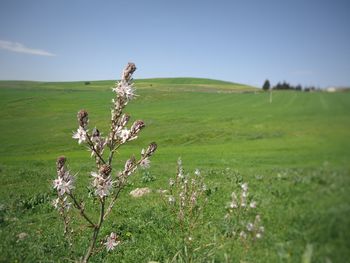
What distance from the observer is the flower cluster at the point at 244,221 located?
4133 millimetres

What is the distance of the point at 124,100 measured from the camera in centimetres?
458

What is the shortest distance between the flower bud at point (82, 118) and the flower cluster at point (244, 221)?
2331 millimetres

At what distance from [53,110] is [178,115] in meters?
22.6

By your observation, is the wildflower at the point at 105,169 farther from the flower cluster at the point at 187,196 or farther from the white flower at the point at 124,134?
the flower cluster at the point at 187,196

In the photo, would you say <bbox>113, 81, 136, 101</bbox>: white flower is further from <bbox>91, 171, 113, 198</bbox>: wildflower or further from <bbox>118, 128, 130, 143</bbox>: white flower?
<bbox>91, 171, 113, 198</bbox>: wildflower

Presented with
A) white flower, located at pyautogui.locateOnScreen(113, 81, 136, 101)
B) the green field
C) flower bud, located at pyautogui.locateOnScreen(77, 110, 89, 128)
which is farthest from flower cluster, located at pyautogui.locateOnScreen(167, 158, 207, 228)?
flower bud, located at pyautogui.locateOnScreen(77, 110, 89, 128)

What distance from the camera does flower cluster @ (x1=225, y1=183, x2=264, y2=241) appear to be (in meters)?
4.13

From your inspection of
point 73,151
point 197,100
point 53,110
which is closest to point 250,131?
point 73,151

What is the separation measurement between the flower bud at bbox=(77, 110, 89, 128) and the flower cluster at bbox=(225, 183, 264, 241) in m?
2.33

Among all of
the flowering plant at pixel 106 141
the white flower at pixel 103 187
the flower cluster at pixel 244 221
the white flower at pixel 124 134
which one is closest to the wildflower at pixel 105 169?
the flowering plant at pixel 106 141

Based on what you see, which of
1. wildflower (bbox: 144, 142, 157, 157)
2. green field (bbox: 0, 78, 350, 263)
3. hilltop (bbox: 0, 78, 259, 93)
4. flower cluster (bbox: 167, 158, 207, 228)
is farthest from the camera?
hilltop (bbox: 0, 78, 259, 93)

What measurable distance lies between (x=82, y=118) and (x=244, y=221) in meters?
2.64

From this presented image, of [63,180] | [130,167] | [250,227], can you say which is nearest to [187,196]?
[130,167]

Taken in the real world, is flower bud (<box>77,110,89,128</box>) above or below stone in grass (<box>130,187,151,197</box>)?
above
